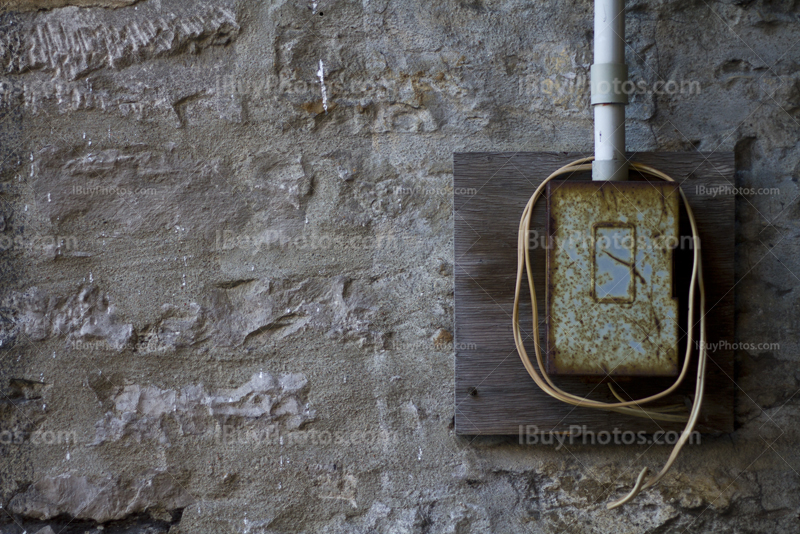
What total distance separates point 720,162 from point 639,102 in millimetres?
193

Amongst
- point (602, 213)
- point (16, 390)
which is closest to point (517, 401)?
point (602, 213)

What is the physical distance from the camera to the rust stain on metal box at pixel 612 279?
0.87 m

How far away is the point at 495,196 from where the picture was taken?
1004 mm

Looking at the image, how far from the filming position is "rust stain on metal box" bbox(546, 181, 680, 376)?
0.87 m

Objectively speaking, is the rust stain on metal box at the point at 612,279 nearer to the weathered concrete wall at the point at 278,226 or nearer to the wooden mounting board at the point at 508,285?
the wooden mounting board at the point at 508,285

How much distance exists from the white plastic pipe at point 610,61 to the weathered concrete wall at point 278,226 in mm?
78

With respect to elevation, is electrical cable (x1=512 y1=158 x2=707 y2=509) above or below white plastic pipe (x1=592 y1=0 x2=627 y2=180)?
below

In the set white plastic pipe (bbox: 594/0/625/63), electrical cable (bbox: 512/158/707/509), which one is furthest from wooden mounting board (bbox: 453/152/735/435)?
white plastic pipe (bbox: 594/0/625/63)

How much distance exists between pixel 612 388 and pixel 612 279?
0.23m

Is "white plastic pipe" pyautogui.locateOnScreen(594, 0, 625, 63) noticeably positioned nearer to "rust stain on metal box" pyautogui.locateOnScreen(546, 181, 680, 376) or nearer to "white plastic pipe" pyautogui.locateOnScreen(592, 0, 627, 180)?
"white plastic pipe" pyautogui.locateOnScreen(592, 0, 627, 180)

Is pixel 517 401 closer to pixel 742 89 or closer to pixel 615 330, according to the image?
pixel 615 330

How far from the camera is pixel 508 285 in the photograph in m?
1.00

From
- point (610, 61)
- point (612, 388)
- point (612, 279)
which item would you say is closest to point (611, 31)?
point (610, 61)

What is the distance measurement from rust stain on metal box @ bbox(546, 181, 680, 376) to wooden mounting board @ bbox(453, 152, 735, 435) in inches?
3.7
